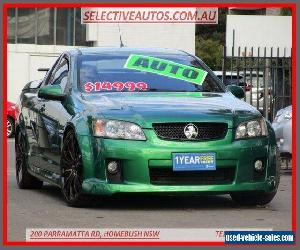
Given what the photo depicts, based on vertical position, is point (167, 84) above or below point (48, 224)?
above

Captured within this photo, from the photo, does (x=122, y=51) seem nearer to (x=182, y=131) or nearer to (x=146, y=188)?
(x=182, y=131)

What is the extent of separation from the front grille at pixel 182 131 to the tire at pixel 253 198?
78 centimetres

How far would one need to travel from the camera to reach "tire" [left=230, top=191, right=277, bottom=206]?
10.8 meters

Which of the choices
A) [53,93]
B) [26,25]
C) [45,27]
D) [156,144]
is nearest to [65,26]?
[45,27]

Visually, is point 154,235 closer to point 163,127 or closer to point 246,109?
point 163,127

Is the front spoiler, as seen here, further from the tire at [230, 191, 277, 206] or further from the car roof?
the car roof

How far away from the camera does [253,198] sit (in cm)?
1091

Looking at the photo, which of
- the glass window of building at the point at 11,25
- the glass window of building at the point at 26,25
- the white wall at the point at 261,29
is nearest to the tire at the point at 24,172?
the white wall at the point at 261,29

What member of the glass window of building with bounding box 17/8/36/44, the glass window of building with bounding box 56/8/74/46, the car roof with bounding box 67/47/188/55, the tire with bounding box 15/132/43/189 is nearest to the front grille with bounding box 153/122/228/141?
the car roof with bounding box 67/47/188/55

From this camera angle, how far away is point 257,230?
28.3 feet

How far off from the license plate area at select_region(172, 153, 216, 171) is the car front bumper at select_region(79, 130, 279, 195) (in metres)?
0.04

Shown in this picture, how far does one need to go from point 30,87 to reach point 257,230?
5.30m

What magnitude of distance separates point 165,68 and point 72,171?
1.63m

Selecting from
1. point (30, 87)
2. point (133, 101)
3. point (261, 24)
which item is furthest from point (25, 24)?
point (133, 101)
